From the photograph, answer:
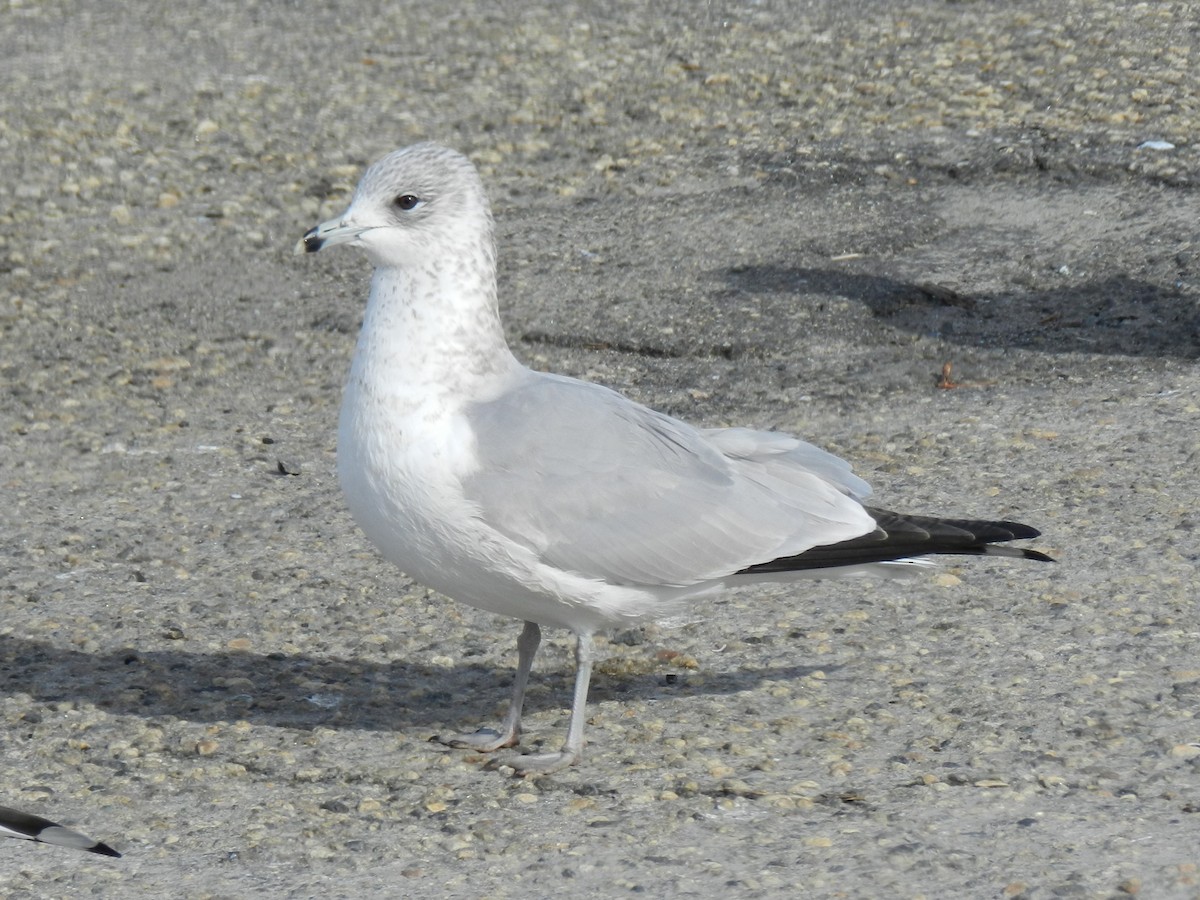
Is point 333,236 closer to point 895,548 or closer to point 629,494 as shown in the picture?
point 629,494

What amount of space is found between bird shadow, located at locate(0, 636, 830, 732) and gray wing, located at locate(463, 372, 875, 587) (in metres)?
0.57

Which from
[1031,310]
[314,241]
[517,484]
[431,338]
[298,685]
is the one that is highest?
[1031,310]

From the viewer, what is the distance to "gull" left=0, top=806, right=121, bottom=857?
3283mm

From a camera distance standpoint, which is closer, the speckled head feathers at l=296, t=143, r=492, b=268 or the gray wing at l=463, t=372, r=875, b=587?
the gray wing at l=463, t=372, r=875, b=587

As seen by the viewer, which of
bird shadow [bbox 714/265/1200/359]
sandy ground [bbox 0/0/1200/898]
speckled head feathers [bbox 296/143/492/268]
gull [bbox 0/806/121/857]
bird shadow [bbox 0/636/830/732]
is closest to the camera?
gull [bbox 0/806/121/857]

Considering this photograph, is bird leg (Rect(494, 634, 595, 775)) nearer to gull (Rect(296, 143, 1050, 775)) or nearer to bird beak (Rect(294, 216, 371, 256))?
gull (Rect(296, 143, 1050, 775))

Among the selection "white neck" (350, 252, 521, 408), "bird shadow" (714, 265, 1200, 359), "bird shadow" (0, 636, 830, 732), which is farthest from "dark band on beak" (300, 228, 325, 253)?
"bird shadow" (714, 265, 1200, 359)

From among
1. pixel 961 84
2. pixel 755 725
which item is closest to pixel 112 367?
pixel 755 725

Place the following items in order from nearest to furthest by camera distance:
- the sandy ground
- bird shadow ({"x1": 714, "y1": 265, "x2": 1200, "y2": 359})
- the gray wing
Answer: the sandy ground < the gray wing < bird shadow ({"x1": 714, "y1": 265, "x2": 1200, "y2": 359})

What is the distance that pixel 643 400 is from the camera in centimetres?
664

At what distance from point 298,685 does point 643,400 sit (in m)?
2.38

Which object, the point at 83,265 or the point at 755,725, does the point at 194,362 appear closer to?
the point at 83,265

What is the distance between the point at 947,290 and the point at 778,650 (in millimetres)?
3040

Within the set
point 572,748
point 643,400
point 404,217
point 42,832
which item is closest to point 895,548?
point 572,748
